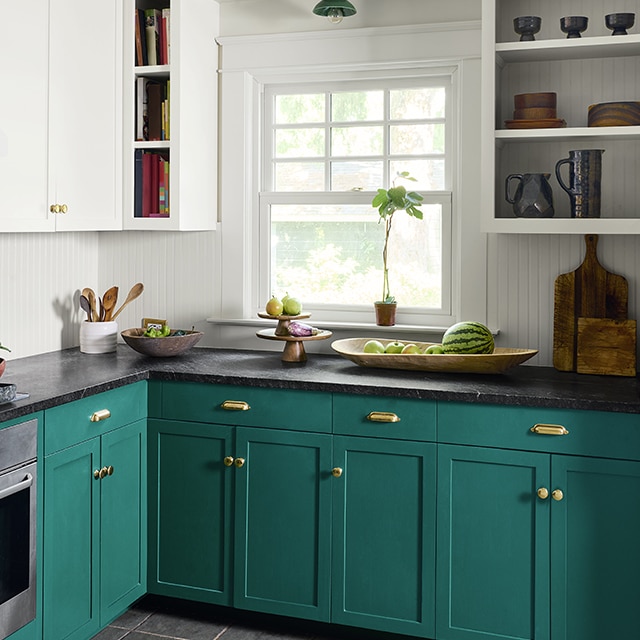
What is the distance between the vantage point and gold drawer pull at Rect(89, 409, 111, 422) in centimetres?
280

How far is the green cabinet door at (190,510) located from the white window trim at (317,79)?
76 cm

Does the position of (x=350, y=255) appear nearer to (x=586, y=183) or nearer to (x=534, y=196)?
(x=534, y=196)

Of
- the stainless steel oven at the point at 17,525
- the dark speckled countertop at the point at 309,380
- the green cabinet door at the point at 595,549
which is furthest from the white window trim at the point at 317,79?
the stainless steel oven at the point at 17,525

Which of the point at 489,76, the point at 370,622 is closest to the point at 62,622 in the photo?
the point at 370,622

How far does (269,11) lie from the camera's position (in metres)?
3.60

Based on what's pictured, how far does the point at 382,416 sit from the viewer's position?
2.83 m

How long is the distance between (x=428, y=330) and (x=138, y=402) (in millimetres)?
1164

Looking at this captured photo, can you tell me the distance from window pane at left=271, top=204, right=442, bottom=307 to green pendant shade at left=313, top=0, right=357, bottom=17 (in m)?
0.77

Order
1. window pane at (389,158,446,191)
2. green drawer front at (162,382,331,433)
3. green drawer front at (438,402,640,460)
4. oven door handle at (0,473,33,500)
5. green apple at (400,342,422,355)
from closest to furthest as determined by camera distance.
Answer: oven door handle at (0,473,33,500) → green drawer front at (438,402,640,460) → green drawer front at (162,382,331,433) → green apple at (400,342,422,355) → window pane at (389,158,446,191)

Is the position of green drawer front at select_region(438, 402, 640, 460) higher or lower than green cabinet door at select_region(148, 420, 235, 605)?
higher

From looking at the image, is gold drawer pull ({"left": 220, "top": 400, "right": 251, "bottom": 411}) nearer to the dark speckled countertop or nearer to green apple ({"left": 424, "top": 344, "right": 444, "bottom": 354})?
the dark speckled countertop

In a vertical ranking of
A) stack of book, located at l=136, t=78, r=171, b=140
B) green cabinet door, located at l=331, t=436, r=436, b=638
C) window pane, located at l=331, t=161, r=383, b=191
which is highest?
stack of book, located at l=136, t=78, r=171, b=140

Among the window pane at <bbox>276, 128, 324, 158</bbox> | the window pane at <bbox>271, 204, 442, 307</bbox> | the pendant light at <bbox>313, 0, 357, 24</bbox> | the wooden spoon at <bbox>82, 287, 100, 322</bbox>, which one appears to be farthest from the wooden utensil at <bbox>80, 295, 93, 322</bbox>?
the pendant light at <bbox>313, 0, 357, 24</bbox>

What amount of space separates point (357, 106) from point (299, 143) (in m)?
0.30
